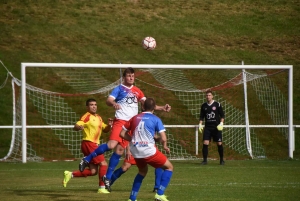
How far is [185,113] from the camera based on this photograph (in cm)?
2470

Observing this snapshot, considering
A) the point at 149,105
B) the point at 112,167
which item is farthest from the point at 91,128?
the point at 149,105

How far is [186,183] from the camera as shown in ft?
44.6

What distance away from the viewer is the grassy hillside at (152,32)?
104ft

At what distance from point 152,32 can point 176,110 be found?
428 inches

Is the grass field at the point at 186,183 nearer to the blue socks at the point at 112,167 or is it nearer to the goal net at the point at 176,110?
the blue socks at the point at 112,167

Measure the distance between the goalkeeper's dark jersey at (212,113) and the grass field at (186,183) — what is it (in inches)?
46.5

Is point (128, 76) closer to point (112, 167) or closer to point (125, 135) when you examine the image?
point (112, 167)

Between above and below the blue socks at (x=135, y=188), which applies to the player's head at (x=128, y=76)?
above

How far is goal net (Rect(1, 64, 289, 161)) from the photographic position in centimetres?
2209

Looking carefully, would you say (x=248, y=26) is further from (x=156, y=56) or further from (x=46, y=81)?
(x=46, y=81)

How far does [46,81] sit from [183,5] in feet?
46.0

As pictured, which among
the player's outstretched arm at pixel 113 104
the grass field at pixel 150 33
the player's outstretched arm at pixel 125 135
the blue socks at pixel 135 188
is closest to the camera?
the blue socks at pixel 135 188

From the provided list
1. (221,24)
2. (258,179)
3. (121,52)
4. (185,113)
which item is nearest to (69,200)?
(258,179)

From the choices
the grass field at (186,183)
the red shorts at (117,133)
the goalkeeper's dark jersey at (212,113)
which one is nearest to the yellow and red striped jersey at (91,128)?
the red shorts at (117,133)
